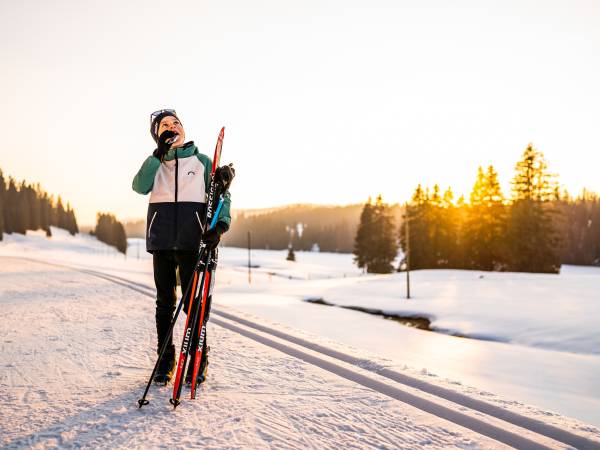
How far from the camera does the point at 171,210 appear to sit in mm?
3234

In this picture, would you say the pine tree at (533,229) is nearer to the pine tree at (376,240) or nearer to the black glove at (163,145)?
the pine tree at (376,240)

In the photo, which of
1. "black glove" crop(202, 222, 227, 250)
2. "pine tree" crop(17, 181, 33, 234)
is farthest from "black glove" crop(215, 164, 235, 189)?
"pine tree" crop(17, 181, 33, 234)

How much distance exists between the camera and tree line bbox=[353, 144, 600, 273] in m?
A: 32.7

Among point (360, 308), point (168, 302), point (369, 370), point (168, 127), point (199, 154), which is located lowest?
point (360, 308)

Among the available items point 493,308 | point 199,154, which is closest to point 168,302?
point 199,154

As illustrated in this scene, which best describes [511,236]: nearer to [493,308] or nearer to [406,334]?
[493,308]

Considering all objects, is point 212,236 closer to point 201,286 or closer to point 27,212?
point 201,286

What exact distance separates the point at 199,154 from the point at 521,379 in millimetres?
4484

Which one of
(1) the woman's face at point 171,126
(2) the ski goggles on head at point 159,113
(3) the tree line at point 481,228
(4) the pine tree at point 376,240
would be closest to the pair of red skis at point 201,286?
(1) the woman's face at point 171,126

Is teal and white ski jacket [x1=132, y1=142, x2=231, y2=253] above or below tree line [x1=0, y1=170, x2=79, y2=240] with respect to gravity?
below

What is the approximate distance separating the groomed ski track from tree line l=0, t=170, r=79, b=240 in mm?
90066

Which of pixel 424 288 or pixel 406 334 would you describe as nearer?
pixel 406 334

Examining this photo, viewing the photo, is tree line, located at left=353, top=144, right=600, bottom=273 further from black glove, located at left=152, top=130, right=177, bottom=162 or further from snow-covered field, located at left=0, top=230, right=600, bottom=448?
black glove, located at left=152, top=130, right=177, bottom=162

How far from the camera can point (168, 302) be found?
3.38 m
